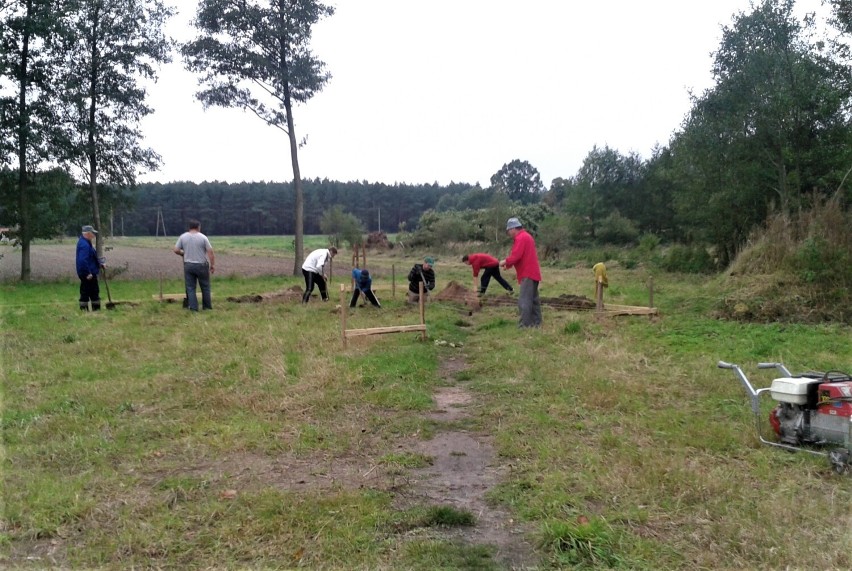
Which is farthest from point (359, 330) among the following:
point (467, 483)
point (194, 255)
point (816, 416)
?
point (816, 416)

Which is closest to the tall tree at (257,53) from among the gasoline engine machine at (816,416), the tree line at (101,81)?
the tree line at (101,81)

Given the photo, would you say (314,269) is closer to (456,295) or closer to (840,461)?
(456,295)

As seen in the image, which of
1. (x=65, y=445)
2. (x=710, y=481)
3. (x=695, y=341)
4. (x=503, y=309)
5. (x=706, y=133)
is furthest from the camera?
(x=706, y=133)

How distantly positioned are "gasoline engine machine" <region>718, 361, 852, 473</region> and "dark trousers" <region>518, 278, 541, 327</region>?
6.41 meters

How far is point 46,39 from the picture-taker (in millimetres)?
21531

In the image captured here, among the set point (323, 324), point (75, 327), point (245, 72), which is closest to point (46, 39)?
point (245, 72)

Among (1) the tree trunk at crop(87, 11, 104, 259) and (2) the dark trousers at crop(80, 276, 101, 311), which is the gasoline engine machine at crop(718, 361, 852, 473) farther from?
(1) the tree trunk at crop(87, 11, 104, 259)

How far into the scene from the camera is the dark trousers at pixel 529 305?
11.5 meters

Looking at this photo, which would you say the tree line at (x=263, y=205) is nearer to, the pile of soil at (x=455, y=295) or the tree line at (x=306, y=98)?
the tree line at (x=306, y=98)

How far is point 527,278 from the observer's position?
37.8 feet

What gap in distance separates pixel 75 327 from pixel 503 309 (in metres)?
8.36

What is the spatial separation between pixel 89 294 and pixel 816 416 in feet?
42.5

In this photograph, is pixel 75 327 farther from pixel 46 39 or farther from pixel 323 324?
pixel 46 39

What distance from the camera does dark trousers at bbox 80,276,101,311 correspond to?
13.5m
